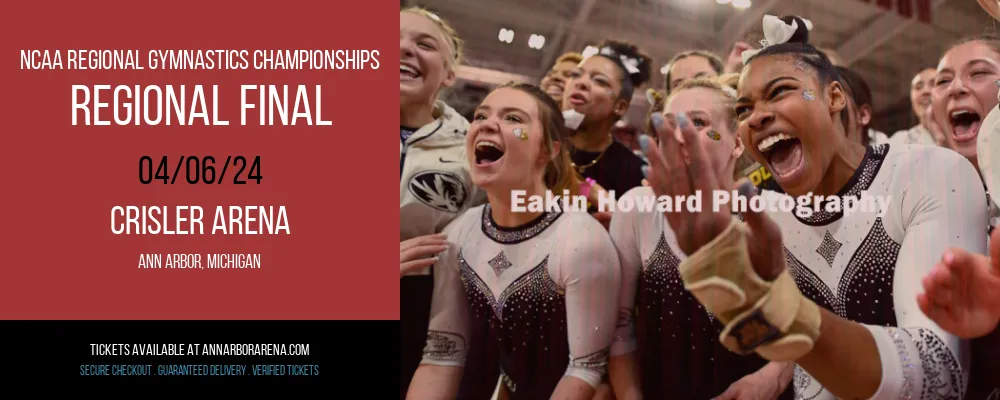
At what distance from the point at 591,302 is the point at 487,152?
1.14ft

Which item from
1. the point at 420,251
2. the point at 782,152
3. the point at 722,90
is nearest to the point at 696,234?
the point at 782,152

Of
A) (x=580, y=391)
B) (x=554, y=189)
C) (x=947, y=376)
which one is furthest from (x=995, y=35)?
(x=580, y=391)

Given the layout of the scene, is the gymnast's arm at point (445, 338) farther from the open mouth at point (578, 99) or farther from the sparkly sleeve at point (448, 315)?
the open mouth at point (578, 99)

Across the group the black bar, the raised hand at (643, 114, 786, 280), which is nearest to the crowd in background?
the raised hand at (643, 114, 786, 280)

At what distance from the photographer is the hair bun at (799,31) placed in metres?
1.15

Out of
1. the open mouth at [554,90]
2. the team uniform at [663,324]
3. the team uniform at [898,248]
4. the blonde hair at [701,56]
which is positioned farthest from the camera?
the open mouth at [554,90]

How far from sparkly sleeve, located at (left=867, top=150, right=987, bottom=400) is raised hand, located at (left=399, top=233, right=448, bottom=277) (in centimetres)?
78

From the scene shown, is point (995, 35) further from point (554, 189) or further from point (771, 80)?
point (554, 189)

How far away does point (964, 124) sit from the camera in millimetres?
1197

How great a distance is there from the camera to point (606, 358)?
4.16ft

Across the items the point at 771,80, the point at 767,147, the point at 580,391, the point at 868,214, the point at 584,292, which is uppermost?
the point at 771,80

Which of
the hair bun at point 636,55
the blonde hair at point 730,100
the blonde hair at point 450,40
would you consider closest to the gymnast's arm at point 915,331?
the blonde hair at point 730,100

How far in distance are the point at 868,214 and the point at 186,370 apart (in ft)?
4.39

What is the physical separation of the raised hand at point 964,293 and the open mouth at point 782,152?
265mm
